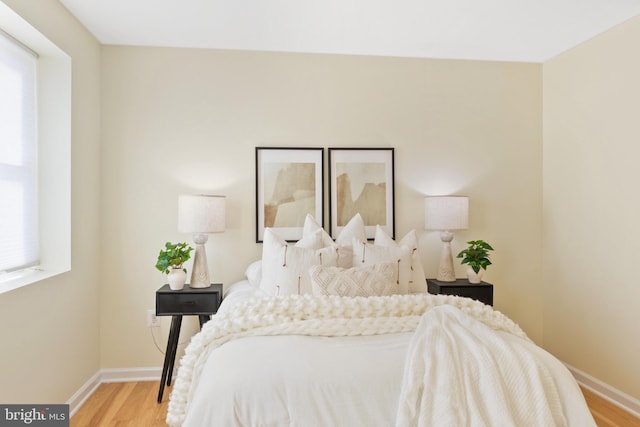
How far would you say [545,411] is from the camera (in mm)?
1587

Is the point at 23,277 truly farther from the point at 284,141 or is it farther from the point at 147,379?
the point at 284,141

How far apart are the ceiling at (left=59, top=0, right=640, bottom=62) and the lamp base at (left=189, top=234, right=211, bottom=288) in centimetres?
151

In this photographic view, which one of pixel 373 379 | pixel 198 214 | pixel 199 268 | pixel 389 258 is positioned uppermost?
pixel 198 214

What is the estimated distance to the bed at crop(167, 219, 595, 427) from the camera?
1584mm

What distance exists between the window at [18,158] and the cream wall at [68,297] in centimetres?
21

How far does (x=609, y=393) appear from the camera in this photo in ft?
10.2

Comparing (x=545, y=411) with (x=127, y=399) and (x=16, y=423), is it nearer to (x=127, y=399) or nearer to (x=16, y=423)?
(x=16, y=423)

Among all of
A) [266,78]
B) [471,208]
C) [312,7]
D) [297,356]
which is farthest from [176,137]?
[471,208]

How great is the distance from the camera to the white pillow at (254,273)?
310cm

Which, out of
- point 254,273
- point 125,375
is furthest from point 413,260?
point 125,375

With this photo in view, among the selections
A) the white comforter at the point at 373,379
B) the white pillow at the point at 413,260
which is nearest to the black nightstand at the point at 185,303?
the white comforter at the point at 373,379

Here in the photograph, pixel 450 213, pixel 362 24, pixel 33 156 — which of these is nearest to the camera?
pixel 33 156

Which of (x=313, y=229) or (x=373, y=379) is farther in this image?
(x=313, y=229)

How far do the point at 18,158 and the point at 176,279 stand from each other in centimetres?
121
